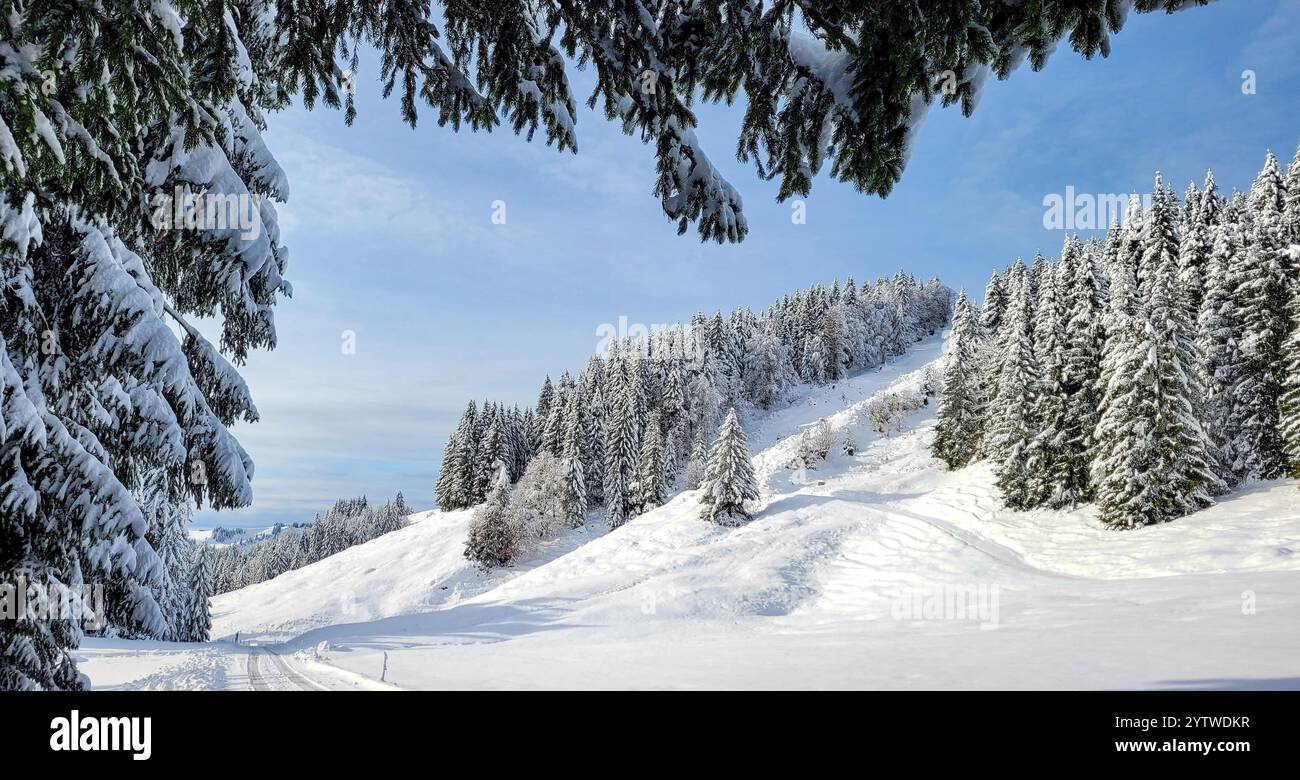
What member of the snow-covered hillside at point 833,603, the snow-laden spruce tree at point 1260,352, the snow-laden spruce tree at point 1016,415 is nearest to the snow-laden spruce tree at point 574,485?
the snow-covered hillside at point 833,603

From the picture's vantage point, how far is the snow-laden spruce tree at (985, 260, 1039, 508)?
3566 cm

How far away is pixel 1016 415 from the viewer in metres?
36.4

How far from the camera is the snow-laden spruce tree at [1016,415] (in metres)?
35.7

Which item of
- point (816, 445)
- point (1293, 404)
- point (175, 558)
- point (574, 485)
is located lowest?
point (574, 485)

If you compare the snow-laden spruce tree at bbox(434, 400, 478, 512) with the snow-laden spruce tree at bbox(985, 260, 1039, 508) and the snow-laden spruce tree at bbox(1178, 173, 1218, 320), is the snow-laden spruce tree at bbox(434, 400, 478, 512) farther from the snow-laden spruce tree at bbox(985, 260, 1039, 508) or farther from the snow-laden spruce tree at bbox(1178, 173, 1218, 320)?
the snow-laden spruce tree at bbox(1178, 173, 1218, 320)

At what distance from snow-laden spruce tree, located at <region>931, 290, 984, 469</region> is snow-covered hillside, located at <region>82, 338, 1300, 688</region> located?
2.27m

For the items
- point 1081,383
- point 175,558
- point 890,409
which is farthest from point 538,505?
point 1081,383

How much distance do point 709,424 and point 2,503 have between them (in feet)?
240

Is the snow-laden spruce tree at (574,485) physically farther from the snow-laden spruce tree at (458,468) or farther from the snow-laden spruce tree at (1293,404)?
the snow-laden spruce tree at (1293,404)

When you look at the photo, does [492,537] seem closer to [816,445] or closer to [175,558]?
[175,558]

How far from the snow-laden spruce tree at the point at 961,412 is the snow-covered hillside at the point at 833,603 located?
7.43 ft

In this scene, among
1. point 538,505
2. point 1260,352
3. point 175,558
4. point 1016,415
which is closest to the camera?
point 175,558

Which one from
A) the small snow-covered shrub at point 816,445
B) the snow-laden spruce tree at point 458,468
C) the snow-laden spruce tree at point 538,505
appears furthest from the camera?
the snow-laden spruce tree at point 458,468

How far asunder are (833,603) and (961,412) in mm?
28420
